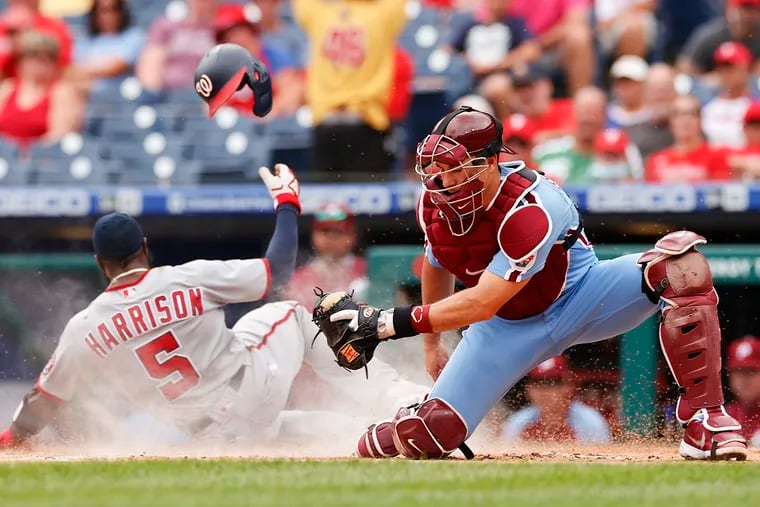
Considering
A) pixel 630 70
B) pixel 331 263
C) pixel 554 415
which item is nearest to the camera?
pixel 554 415

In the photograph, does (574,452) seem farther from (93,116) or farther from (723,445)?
(93,116)

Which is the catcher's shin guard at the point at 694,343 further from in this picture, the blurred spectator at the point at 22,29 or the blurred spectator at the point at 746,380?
the blurred spectator at the point at 22,29

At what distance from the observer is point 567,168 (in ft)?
29.2

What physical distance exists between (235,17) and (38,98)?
1.65 m

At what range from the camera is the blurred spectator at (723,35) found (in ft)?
32.1

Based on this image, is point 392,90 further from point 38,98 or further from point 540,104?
point 38,98

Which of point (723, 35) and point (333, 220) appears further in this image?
point (723, 35)

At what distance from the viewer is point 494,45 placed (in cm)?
1012

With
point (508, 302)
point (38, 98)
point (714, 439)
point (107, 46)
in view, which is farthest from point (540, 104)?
point (714, 439)

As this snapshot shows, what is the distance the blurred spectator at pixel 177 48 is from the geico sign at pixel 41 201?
73.6 inches

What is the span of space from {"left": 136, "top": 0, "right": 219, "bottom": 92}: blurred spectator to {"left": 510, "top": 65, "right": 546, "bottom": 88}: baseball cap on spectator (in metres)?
2.47

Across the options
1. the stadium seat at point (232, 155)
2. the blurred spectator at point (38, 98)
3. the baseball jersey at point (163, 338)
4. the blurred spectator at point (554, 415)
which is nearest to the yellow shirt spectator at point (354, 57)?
the stadium seat at point (232, 155)

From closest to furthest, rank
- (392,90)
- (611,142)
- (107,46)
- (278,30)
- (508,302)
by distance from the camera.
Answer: (508,302)
(611,142)
(392,90)
(278,30)
(107,46)

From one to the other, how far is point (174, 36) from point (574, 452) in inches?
233
